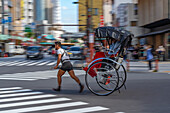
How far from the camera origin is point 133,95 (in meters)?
7.45

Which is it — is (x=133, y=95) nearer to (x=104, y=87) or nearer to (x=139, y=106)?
(x=104, y=87)

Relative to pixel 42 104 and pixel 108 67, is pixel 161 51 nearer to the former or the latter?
pixel 108 67

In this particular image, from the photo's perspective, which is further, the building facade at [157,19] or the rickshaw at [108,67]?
the building facade at [157,19]

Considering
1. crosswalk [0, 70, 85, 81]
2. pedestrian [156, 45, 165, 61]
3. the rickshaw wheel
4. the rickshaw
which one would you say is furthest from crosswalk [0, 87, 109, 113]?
pedestrian [156, 45, 165, 61]

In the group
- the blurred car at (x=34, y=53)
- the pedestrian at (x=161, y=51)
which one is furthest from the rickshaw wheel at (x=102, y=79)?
the blurred car at (x=34, y=53)

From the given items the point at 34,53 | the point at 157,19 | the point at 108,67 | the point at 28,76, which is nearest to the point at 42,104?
the point at 108,67

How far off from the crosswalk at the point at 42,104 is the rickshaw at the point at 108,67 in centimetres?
104

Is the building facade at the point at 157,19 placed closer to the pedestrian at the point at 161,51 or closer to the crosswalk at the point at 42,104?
the pedestrian at the point at 161,51

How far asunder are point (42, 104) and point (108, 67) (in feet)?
7.24

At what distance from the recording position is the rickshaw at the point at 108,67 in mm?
7301

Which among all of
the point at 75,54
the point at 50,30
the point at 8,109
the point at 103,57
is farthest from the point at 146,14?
the point at 50,30

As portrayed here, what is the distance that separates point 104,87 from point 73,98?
41.3 inches

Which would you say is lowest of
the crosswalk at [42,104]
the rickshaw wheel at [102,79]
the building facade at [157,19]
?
the crosswalk at [42,104]

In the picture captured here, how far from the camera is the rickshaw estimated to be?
7301 mm
